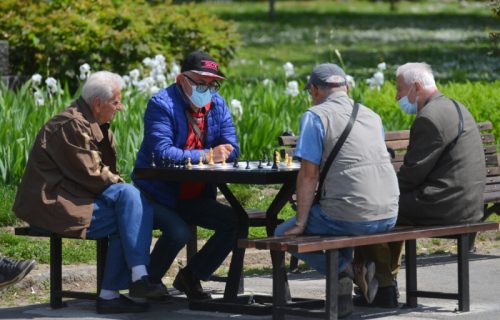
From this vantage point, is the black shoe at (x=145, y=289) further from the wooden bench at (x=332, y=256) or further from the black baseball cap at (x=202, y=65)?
the black baseball cap at (x=202, y=65)

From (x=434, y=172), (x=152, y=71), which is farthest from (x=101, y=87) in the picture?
(x=152, y=71)

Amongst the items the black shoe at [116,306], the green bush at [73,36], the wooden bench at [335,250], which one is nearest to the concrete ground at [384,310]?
the black shoe at [116,306]

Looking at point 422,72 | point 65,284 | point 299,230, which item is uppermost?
point 422,72

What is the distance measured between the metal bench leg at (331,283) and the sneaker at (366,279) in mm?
411

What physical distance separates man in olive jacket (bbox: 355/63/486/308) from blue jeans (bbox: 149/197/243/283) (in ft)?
2.54

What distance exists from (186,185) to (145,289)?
2.59ft

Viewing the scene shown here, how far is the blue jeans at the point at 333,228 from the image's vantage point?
7156mm

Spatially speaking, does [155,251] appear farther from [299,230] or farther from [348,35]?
[348,35]

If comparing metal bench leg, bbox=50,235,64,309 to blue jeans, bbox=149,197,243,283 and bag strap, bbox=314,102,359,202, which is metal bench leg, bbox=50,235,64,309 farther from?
bag strap, bbox=314,102,359,202

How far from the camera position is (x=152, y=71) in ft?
43.8

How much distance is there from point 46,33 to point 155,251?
314 inches

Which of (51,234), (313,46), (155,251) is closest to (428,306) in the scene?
(155,251)

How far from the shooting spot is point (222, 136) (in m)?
8.14

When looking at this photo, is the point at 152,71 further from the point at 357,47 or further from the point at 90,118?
the point at 357,47
